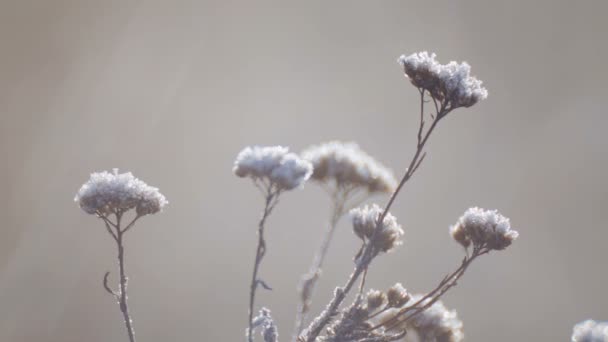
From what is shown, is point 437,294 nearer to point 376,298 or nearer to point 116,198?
point 376,298

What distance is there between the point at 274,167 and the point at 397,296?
0.87 metres

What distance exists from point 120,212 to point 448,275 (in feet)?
4.63

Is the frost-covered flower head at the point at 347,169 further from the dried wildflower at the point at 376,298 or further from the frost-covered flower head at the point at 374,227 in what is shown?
the dried wildflower at the point at 376,298

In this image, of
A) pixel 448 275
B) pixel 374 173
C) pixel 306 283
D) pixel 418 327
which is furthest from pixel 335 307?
pixel 374 173

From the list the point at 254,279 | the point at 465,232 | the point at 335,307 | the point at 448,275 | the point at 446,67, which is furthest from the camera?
the point at 465,232

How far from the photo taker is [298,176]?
218 centimetres

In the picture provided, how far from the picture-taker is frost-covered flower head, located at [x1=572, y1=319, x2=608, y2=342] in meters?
2.24

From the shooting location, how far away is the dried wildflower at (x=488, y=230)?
2.46 m

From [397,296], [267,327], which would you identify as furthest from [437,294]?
[267,327]

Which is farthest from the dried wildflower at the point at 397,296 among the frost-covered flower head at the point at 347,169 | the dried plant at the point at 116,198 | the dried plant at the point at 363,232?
the dried plant at the point at 116,198

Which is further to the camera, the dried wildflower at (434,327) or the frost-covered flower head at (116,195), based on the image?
the dried wildflower at (434,327)

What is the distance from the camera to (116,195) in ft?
7.39

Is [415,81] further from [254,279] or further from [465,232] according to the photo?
[254,279]

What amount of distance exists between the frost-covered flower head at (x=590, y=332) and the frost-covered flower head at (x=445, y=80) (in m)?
1.09
